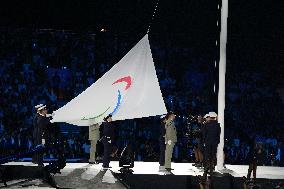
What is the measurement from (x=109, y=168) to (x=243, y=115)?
45.3 feet

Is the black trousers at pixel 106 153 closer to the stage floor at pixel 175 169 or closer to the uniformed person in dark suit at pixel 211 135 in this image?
the stage floor at pixel 175 169

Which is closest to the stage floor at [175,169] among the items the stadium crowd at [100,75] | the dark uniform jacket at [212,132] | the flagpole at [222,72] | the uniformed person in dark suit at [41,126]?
the flagpole at [222,72]

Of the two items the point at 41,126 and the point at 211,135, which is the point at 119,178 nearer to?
the point at 211,135

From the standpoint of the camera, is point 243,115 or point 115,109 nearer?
point 115,109

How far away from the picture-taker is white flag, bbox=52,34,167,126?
11.4 m

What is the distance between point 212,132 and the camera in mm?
12250

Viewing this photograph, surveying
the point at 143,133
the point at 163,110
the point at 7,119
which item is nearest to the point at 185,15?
the point at 143,133

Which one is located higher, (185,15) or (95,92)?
(185,15)

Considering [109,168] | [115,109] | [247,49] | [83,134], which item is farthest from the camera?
[247,49]

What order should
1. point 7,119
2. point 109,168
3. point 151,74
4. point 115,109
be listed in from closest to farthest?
point 115,109 < point 151,74 < point 109,168 < point 7,119

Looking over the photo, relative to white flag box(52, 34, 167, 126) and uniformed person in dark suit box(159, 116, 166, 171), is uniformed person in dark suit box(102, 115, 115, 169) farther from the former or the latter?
uniformed person in dark suit box(159, 116, 166, 171)

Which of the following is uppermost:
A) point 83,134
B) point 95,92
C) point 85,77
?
point 85,77

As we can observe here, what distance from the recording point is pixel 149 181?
39.0 ft

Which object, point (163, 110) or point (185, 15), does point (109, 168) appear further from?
point (185, 15)
